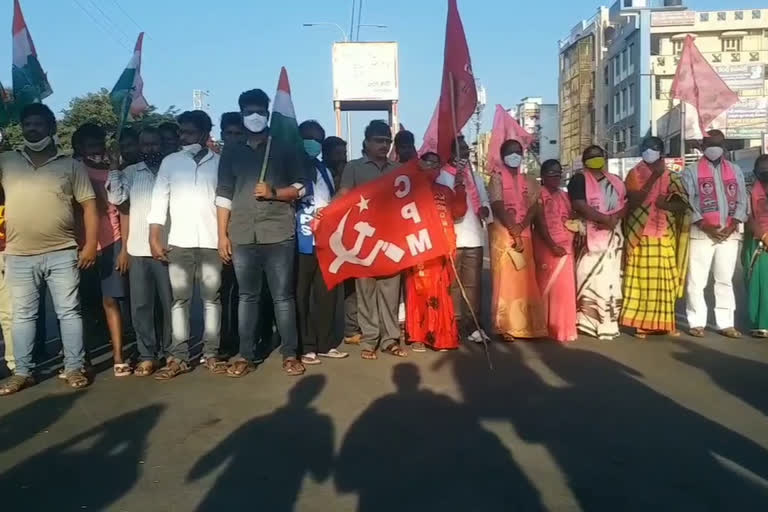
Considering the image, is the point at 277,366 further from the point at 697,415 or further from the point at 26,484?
the point at 697,415

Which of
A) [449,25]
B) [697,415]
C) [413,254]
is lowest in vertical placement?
[697,415]

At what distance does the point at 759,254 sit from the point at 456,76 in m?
3.63

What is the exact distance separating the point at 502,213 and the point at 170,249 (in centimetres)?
313

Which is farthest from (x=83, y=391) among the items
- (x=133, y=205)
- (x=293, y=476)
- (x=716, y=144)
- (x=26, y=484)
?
(x=716, y=144)

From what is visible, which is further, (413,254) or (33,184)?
(413,254)

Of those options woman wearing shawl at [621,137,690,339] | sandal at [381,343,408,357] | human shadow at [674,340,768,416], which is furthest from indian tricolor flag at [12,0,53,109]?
human shadow at [674,340,768,416]

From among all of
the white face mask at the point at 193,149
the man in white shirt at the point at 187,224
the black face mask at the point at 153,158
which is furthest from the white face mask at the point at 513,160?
the black face mask at the point at 153,158

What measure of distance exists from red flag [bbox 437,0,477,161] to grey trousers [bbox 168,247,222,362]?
2.28m

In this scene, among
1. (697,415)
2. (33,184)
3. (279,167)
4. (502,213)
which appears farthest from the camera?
(502,213)

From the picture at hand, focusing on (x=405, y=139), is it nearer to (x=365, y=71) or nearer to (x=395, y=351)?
(x=395, y=351)

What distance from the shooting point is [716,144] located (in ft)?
25.2

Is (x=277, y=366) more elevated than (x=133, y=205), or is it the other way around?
→ (x=133, y=205)

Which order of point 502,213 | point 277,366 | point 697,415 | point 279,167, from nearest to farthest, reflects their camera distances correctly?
point 697,415, point 279,167, point 277,366, point 502,213

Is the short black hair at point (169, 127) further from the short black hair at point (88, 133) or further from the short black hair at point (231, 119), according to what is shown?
the short black hair at point (88, 133)
